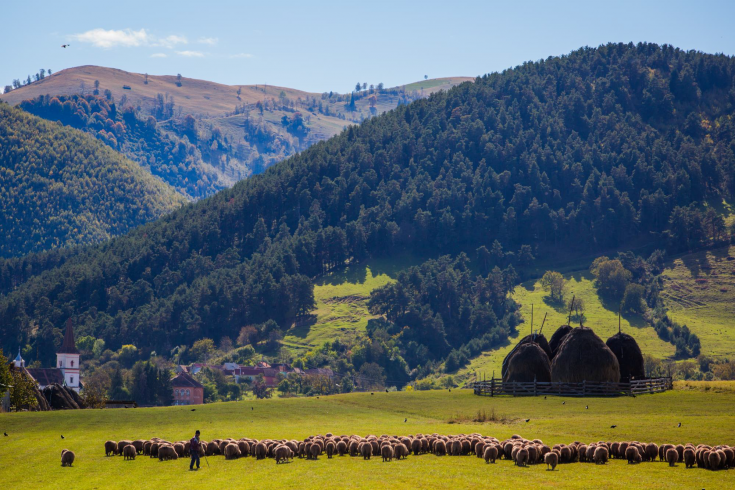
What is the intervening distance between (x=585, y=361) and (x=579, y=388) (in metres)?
2.56

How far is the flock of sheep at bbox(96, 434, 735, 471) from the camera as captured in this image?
41.5 meters

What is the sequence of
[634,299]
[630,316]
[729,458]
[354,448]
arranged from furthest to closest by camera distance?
[634,299]
[630,316]
[354,448]
[729,458]

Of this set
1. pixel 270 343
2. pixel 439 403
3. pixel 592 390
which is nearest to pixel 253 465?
pixel 439 403

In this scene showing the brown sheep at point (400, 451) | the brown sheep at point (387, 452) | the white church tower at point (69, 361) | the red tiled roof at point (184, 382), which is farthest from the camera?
the white church tower at point (69, 361)

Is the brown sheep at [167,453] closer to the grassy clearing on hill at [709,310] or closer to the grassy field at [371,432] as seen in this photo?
the grassy field at [371,432]

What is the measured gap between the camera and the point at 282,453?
45.3 m

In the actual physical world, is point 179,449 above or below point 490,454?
below

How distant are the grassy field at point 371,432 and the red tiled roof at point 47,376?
276 feet

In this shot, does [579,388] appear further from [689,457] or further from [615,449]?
[689,457]

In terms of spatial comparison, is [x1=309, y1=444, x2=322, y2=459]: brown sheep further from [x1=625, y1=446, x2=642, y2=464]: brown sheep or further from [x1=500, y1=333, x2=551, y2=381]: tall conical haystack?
[x1=500, y1=333, x2=551, y2=381]: tall conical haystack

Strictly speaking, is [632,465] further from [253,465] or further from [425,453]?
[253,465]

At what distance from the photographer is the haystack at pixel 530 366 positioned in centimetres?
7931

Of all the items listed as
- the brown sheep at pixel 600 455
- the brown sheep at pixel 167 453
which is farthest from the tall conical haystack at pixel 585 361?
the brown sheep at pixel 167 453

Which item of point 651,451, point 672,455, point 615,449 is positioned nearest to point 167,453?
point 615,449
